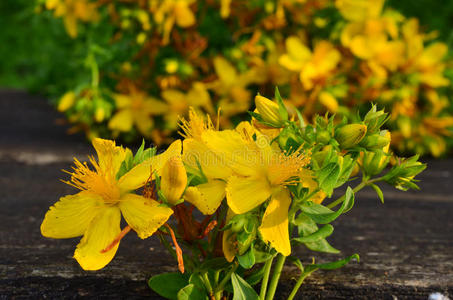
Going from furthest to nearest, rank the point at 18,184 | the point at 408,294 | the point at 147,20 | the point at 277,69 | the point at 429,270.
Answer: the point at 277,69
the point at 147,20
the point at 18,184
the point at 429,270
the point at 408,294

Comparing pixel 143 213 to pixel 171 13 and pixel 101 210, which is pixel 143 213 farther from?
pixel 171 13

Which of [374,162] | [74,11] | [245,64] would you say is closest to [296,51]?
[245,64]

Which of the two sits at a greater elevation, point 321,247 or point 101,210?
point 101,210

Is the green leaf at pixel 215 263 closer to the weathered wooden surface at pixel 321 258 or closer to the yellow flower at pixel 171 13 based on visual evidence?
the weathered wooden surface at pixel 321 258

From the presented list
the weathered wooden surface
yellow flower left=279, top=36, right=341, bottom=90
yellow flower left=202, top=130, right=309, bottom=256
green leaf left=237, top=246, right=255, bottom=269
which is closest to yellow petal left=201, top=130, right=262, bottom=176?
yellow flower left=202, top=130, right=309, bottom=256

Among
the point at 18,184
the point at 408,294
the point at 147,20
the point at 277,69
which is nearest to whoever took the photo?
the point at 408,294

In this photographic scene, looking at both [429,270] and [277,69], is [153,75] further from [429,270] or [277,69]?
[429,270]

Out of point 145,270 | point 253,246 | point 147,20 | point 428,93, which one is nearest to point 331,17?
point 428,93
